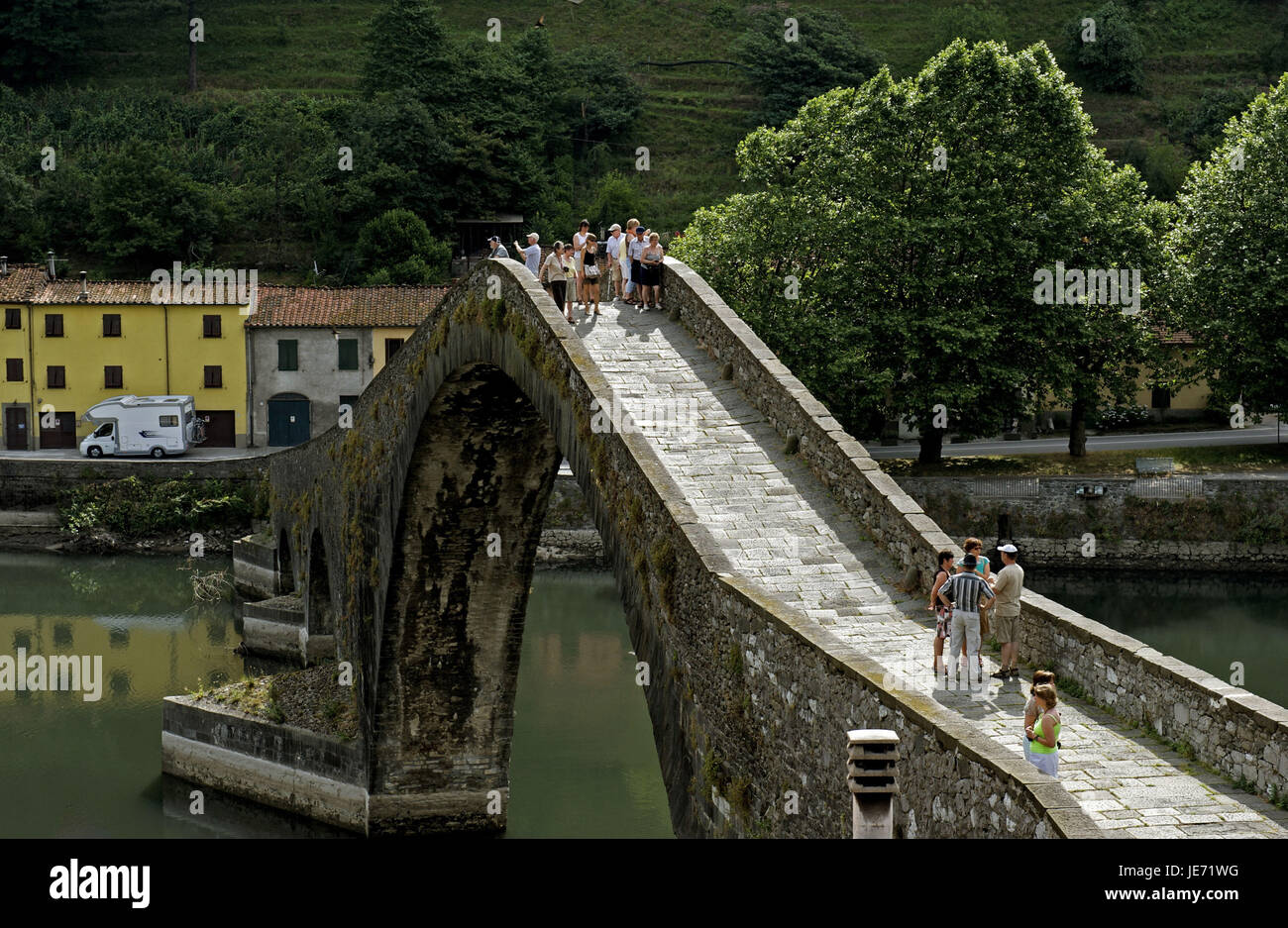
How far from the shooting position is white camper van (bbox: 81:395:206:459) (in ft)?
171

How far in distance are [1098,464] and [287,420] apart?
87.4ft

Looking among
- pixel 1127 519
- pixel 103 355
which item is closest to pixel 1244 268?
pixel 1127 519

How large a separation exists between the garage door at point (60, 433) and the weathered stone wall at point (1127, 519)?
93.8 feet

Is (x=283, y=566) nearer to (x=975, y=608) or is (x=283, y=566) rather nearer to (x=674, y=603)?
(x=674, y=603)

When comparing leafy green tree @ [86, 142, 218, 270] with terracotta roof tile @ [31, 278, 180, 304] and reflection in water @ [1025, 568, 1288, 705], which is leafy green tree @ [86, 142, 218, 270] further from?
reflection in water @ [1025, 568, 1288, 705]

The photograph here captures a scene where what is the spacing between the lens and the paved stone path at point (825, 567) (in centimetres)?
973

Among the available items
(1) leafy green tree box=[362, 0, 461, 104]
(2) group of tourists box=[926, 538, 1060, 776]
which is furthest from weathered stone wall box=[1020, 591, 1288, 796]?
(1) leafy green tree box=[362, 0, 461, 104]

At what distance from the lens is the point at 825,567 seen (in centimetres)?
1386

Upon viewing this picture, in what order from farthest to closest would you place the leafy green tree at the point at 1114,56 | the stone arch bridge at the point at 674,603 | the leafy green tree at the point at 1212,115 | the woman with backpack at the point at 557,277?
1. the leafy green tree at the point at 1114,56
2. the leafy green tree at the point at 1212,115
3. the woman with backpack at the point at 557,277
4. the stone arch bridge at the point at 674,603

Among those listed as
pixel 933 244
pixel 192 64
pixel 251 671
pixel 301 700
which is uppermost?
pixel 192 64

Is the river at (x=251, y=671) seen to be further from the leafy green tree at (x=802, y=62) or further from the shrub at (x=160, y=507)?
the leafy green tree at (x=802, y=62)

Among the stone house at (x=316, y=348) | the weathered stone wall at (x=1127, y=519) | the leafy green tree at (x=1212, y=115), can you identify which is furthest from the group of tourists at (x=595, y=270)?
the leafy green tree at (x=1212, y=115)

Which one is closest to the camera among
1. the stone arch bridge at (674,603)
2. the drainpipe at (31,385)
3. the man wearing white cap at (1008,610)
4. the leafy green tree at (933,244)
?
the stone arch bridge at (674,603)
